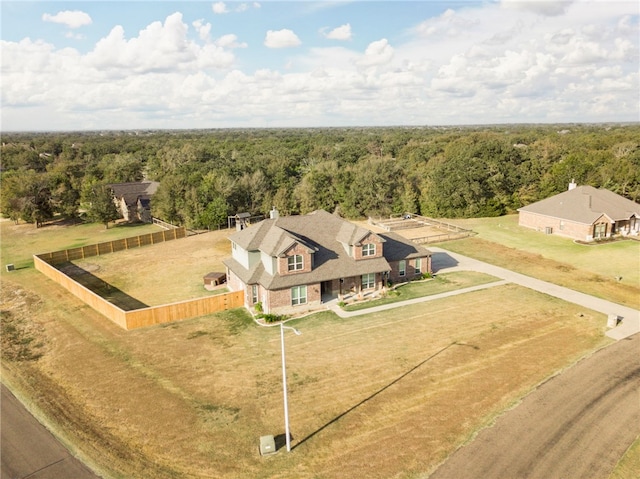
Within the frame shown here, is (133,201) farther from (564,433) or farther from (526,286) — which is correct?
(564,433)

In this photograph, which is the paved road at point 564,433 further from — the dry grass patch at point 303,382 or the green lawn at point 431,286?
the green lawn at point 431,286

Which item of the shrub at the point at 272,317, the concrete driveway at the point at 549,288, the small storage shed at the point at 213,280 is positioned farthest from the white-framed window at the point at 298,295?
the concrete driveway at the point at 549,288

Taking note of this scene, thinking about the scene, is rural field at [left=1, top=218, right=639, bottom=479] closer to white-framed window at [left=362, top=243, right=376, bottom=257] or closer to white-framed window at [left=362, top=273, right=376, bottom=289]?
white-framed window at [left=362, top=273, right=376, bottom=289]

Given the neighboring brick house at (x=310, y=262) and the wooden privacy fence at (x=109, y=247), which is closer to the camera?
the neighboring brick house at (x=310, y=262)

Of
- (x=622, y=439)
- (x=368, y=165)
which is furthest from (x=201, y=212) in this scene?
(x=622, y=439)

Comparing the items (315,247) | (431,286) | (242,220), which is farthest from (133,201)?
(431,286)

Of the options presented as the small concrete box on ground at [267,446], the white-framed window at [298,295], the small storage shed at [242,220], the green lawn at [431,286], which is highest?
the small storage shed at [242,220]

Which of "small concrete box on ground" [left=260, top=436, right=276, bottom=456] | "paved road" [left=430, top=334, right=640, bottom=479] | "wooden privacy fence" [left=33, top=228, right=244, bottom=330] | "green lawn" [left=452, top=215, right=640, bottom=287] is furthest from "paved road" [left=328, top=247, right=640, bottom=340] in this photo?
"small concrete box on ground" [left=260, top=436, right=276, bottom=456]

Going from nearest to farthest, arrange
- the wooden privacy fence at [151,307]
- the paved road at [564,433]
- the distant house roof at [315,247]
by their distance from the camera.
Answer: the paved road at [564,433]
the wooden privacy fence at [151,307]
the distant house roof at [315,247]
